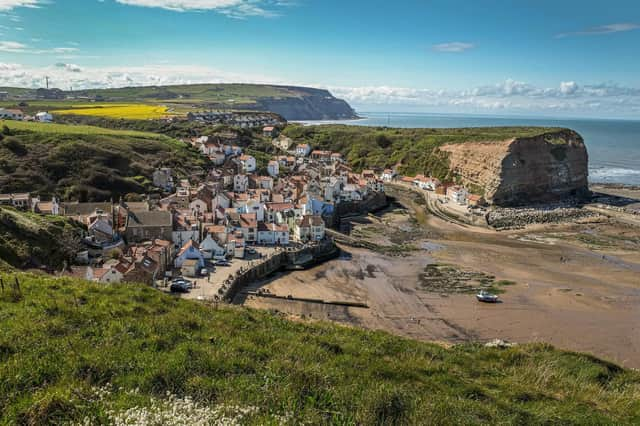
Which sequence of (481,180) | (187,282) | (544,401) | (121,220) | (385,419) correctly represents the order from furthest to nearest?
(481,180)
(121,220)
(187,282)
(544,401)
(385,419)

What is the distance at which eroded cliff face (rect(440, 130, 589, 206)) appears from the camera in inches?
2763

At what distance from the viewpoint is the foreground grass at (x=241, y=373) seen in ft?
20.2

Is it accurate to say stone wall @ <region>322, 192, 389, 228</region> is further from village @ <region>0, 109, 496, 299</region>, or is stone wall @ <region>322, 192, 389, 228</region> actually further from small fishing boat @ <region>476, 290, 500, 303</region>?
small fishing boat @ <region>476, 290, 500, 303</region>

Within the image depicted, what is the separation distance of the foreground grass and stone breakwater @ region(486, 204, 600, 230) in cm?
4752

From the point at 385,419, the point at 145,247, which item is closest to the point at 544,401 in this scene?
the point at 385,419

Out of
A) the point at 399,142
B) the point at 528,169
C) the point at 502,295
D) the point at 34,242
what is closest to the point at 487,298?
the point at 502,295

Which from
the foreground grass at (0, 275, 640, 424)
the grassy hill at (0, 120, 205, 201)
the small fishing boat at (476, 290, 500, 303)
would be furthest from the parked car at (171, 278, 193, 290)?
the grassy hill at (0, 120, 205, 201)

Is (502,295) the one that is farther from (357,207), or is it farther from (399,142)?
(399,142)

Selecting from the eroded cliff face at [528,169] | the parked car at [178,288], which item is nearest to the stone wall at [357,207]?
the eroded cliff face at [528,169]

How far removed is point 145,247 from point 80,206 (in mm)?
12004

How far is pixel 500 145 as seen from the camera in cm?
7544

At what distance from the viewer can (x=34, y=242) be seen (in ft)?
78.9

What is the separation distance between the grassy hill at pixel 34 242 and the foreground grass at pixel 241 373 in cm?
1141

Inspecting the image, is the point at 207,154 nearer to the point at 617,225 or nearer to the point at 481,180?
the point at 481,180
